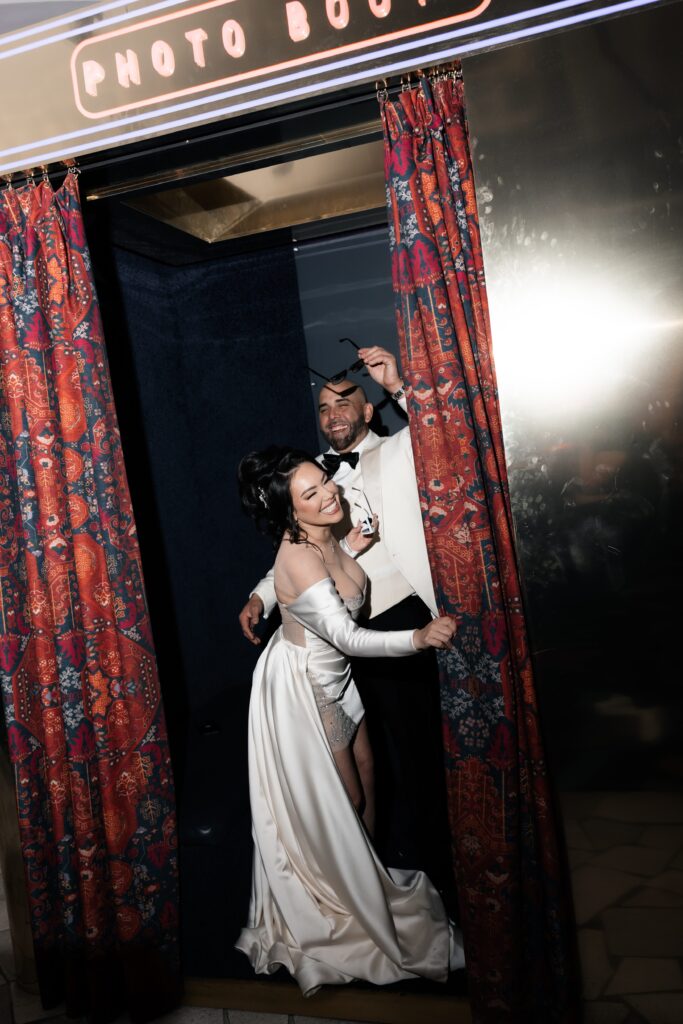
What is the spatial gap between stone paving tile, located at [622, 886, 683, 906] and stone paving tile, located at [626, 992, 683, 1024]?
0.67 ft

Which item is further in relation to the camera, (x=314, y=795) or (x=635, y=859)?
(x=314, y=795)

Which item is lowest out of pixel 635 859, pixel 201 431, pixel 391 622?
pixel 635 859

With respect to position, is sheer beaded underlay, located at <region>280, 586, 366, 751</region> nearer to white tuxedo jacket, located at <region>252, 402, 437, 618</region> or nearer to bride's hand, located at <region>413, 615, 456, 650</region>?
white tuxedo jacket, located at <region>252, 402, 437, 618</region>

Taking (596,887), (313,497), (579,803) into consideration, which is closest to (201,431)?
(313,497)

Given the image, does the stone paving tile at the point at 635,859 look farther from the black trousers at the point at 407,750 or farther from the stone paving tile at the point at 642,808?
the black trousers at the point at 407,750

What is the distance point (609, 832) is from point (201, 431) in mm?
2686

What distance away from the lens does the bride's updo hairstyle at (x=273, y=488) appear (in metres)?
2.47

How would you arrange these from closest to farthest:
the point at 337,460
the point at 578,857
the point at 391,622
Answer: the point at 578,857, the point at 391,622, the point at 337,460

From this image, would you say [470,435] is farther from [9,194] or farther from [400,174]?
[9,194]

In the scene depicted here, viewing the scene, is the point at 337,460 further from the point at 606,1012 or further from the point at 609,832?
the point at 606,1012

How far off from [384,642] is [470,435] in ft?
2.00

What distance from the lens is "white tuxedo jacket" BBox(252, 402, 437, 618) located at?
247cm

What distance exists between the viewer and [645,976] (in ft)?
5.90

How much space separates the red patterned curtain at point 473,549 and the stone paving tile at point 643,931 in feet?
0.54
